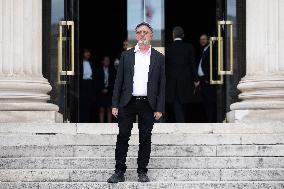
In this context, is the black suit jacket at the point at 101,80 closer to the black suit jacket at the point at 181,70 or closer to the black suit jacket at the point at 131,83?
the black suit jacket at the point at 181,70

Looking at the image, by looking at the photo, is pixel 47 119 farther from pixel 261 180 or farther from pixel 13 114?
pixel 261 180

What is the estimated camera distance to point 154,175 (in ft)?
35.8

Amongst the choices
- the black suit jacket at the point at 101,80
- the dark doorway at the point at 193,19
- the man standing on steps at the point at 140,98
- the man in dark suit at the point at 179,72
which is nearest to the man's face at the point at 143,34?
the man standing on steps at the point at 140,98

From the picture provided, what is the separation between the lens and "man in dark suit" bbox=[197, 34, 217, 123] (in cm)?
1683

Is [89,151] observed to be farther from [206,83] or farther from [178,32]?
[206,83]

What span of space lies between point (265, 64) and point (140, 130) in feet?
13.8

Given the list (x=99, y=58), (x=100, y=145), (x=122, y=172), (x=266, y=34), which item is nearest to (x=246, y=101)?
(x=266, y=34)

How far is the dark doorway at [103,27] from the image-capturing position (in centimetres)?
2244

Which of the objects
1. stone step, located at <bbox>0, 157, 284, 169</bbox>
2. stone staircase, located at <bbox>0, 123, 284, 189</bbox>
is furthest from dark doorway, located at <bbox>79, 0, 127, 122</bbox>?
stone step, located at <bbox>0, 157, 284, 169</bbox>

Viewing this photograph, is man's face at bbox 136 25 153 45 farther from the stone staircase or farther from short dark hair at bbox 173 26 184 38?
short dark hair at bbox 173 26 184 38

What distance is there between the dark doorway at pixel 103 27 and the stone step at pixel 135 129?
9310 millimetres

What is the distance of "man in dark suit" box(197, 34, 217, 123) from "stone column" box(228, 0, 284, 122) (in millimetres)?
2570

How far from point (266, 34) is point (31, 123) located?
171 inches

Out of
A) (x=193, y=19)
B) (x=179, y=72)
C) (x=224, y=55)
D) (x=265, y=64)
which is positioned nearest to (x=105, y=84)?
(x=193, y=19)
